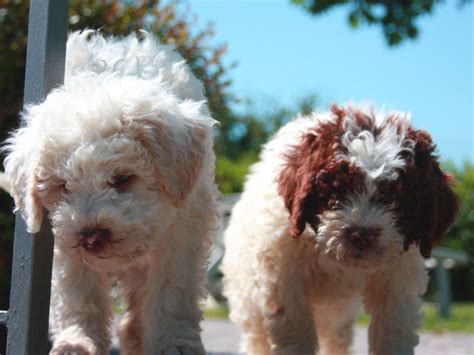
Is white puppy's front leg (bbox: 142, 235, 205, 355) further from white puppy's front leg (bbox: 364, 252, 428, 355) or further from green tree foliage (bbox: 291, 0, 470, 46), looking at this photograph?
green tree foliage (bbox: 291, 0, 470, 46)

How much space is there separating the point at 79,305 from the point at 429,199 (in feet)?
6.37

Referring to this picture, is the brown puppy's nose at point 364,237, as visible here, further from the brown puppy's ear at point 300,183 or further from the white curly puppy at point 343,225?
the brown puppy's ear at point 300,183

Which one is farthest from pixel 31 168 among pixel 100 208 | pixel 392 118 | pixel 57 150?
pixel 392 118

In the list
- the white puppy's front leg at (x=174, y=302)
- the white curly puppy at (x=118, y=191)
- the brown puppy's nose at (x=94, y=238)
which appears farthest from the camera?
the white puppy's front leg at (x=174, y=302)

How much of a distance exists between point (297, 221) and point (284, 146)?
2.73 feet

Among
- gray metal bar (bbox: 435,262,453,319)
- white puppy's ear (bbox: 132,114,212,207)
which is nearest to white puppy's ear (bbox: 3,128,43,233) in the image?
white puppy's ear (bbox: 132,114,212,207)

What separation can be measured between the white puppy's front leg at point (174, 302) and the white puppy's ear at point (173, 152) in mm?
373

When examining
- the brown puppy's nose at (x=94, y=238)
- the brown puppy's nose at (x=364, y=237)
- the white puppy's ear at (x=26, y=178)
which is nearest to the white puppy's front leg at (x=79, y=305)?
the white puppy's ear at (x=26, y=178)

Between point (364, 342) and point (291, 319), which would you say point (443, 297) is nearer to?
point (364, 342)

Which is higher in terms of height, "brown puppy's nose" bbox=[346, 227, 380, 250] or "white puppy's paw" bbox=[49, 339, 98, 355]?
"brown puppy's nose" bbox=[346, 227, 380, 250]

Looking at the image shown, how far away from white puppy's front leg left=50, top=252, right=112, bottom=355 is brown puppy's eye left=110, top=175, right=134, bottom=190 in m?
0.66

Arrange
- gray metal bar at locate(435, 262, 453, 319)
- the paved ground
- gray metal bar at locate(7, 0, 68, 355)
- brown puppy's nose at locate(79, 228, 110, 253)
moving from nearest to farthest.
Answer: brown puppy's nose at locate(79, 228, 110, 253), gray metal bar at locate(7, 0, 68, 355), the paved ground, gray metal bar at locate(435, 262, 453, 319)

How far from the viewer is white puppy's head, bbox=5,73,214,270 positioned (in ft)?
11.5

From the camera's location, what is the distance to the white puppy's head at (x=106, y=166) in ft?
11.5
